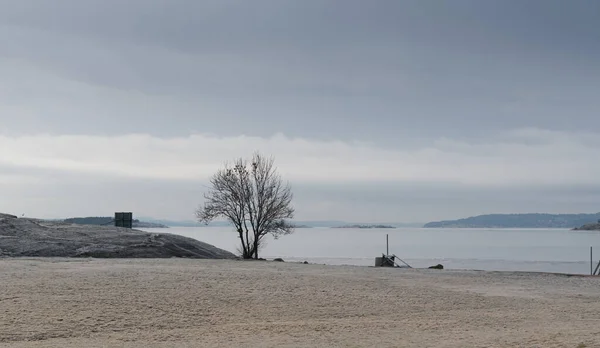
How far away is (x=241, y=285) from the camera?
18594mm

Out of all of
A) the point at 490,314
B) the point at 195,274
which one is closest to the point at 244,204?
the point at 195,274

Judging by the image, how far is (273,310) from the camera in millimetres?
15367

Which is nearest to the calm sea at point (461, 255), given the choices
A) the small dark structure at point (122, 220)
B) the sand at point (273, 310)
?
the small dark structure at point (122, 220)

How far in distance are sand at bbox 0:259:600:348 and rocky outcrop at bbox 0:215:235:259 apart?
26.2 feet

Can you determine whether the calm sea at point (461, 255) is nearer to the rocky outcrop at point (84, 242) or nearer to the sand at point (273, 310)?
the rocky outcrop at point (84, 242)

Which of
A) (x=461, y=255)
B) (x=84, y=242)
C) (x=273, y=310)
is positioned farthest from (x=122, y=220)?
(x=461, y=255)

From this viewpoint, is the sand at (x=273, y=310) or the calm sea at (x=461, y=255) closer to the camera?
the sand at (x=273, y=310)

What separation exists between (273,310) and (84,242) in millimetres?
19067

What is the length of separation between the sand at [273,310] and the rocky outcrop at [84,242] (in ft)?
26.2

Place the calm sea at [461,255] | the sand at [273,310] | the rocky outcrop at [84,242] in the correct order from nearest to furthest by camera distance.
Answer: the sand at [273,310] → the rocky outcrop at [84,242] → the calm sea at [461,255]

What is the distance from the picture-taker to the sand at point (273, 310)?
1220 cm

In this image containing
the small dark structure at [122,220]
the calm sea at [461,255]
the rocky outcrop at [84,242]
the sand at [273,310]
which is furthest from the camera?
the calm sea at [461,255]

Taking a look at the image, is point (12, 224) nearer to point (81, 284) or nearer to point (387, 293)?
point (81, 284)

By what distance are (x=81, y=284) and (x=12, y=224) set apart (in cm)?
1843
